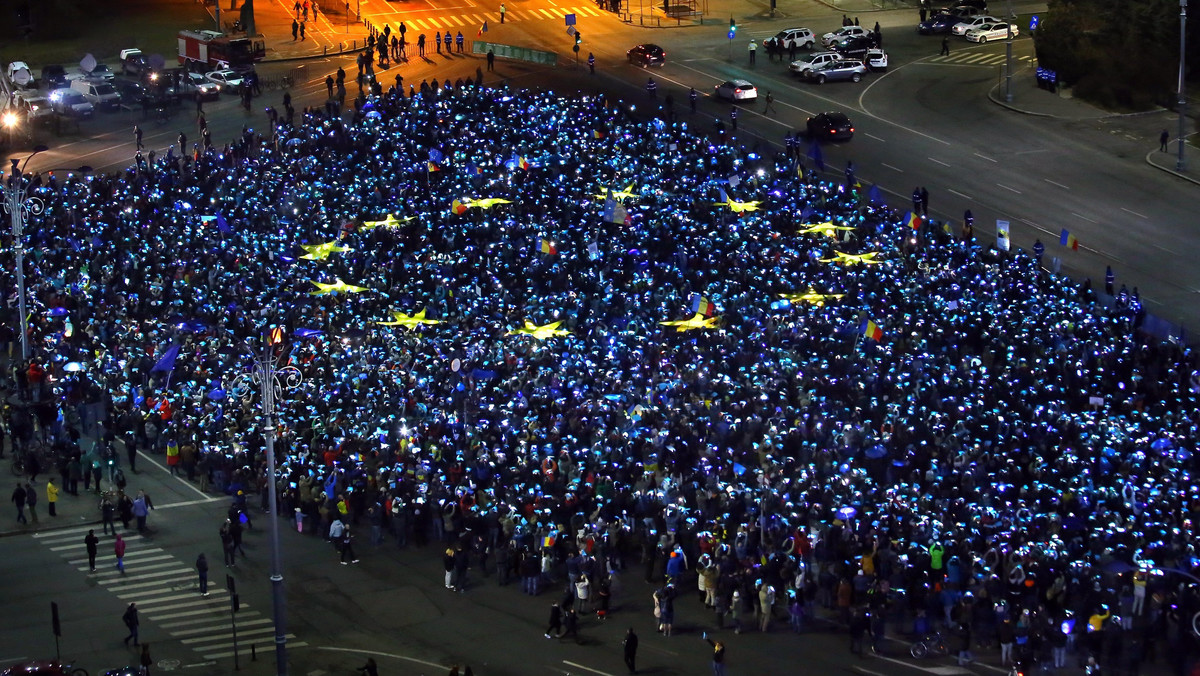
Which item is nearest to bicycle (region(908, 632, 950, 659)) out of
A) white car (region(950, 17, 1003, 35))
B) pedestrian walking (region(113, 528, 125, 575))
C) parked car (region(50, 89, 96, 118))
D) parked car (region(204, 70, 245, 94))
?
pedestrian walking (region(113, 528, 125, 575))

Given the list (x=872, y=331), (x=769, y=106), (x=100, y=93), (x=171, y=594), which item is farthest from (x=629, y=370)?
(x=100, y=93)

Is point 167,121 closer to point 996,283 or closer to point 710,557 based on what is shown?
point 996,283

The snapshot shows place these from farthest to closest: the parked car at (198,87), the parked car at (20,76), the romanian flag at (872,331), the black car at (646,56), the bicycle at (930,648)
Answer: the parked car at (20,76) < the black car at (646,56) < the parked car at (198,87) < the romanian flag at (872,331) < the bicycle at (930,648)

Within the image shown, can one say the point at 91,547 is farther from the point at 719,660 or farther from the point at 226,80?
the point at 226,80

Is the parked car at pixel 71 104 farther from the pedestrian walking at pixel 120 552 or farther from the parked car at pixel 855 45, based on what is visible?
the pedestrian walking at pixel 120 552

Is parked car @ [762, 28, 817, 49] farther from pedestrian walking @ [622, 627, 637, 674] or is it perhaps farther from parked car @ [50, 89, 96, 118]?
pedestrian walking @ [622, 627, 637, 674]

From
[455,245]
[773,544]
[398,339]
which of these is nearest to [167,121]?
[455,245]

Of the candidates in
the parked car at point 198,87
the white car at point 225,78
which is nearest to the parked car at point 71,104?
the parked car at point 198,87
